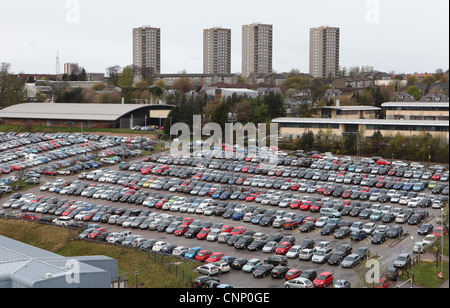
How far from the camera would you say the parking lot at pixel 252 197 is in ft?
57.2

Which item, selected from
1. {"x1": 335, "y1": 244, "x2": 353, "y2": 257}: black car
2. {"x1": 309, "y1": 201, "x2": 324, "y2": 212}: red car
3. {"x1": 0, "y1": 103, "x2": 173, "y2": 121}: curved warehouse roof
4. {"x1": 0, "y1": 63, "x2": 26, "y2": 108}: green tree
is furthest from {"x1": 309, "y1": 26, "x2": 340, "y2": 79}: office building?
{"x1": 335, "y1": 244, "x2": 353, "y2": 257}: black car

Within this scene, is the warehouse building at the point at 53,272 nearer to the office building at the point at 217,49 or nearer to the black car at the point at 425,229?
the black car at the point at 425,229

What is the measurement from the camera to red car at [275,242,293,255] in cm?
1617

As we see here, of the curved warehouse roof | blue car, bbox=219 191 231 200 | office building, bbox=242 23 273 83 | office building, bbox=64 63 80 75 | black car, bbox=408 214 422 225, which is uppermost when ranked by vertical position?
office building, bbox=242 23 273 83

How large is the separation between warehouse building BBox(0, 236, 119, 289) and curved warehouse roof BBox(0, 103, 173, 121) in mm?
31044

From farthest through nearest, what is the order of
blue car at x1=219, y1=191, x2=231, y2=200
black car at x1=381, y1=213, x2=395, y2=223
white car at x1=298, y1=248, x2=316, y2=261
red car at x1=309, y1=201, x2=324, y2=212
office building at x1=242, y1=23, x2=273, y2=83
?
office building at x1=242, y1=23, x2=273, y2=83 → blue car at x1=219, y1=191, x2=231, y2=200 → red car at x1=309, y1=201, x2=324, y2=212 → black car at x1=381, y1=213, x2=395, y2=223 → white car at x1=298, y1=248, x2=316, y2=261

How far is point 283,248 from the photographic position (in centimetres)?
1630

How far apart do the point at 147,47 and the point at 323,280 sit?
94702 mm

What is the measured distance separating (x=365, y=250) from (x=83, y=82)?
225 ft

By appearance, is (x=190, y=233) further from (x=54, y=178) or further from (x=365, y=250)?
(x=54, y=178)

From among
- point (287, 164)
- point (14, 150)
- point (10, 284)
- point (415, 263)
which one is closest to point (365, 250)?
point (415, 263)

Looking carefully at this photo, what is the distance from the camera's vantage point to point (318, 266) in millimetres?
15039

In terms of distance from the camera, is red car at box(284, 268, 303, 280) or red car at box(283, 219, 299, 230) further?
red car at box(283, 219, 299, 230)

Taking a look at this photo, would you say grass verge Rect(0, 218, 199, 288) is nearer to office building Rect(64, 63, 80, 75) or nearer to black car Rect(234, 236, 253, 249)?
black car Rect(234, 236, 253, 249)
